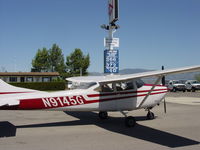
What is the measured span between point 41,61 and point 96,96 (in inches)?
2401

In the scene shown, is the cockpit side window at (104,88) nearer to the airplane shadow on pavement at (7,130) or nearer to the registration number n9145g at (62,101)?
the registration number n9145g at (62,101)

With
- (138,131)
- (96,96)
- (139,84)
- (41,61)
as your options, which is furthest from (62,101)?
(41,61)

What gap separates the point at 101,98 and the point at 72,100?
116cm

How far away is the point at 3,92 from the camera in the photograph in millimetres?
8133

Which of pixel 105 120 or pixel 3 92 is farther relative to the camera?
pixel 105 120

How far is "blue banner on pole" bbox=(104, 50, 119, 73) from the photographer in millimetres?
15803

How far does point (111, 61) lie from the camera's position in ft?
52.4

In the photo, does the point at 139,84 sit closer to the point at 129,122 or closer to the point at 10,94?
the point at 129,122

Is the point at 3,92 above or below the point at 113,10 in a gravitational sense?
below

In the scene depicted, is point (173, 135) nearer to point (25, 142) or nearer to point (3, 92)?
point (25, 142)

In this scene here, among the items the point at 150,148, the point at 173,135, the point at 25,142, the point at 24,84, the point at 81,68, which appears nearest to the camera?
the point at 150,148

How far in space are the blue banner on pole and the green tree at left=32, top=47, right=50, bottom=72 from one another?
53.8 metres

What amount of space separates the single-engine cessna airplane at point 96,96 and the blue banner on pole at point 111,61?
6.16 meters

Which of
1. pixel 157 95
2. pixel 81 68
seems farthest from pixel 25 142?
pixel 81 68
